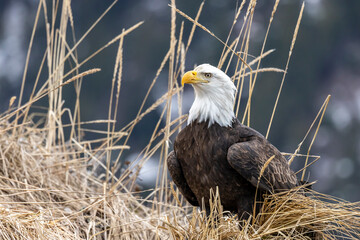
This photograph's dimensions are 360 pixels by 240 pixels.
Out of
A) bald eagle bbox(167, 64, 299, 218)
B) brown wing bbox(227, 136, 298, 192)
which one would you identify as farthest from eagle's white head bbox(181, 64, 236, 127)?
brown wing bbox(227, 136, 298, 192)

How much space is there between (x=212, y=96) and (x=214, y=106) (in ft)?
0.24

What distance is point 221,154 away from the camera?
3.16 meters

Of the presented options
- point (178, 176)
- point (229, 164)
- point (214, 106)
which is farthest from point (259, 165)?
point (178, 176)

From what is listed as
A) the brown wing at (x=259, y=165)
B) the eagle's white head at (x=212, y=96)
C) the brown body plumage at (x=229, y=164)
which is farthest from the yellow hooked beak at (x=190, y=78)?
the brown wing at (x=259, y=165)

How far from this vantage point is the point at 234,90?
3.40 meters

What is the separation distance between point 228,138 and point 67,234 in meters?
1.12

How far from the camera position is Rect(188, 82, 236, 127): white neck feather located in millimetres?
3291

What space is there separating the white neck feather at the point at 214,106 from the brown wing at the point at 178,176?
0.26 meters

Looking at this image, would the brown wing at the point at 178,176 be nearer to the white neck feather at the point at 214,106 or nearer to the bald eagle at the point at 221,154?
the bald eagle at the point at 221,154

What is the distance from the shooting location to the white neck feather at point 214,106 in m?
3.29

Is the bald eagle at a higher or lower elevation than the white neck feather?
lower

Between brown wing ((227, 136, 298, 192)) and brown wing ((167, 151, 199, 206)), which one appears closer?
brown wing ((227, 136, 298, 192))

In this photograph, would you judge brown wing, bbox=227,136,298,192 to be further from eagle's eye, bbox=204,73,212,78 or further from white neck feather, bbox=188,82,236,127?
eagle's eye, bbox=204,73,212,78

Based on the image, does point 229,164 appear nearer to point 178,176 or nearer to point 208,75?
point 178,176
